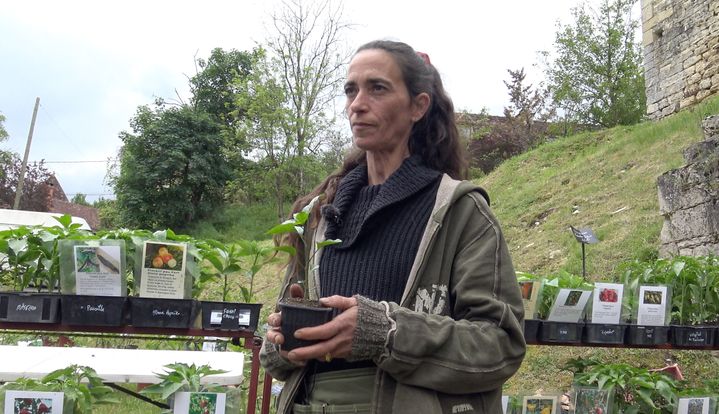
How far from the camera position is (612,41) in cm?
1973

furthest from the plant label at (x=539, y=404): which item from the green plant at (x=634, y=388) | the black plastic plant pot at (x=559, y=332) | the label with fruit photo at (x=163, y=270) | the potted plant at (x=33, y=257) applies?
the potted plant at (x=33, y=257)

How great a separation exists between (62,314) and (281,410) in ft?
2.74

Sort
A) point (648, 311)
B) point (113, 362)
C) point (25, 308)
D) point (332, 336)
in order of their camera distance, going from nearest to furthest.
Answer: point (332, 336), point (25, 308), point (648, 311), point (113, 362)

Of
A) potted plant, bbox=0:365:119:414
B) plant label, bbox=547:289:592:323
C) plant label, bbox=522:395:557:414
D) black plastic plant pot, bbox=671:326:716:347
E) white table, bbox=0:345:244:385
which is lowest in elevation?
white table, bbox=0:345:244:385

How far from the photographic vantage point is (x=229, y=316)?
208cm

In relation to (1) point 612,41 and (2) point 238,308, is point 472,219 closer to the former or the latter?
(2) point 238,308

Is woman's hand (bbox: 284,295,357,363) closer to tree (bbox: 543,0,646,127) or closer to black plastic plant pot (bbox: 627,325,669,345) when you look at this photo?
black plastic plant pot (bbox: 627,325,669,345)

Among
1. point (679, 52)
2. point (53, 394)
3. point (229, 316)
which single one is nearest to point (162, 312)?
point (229, 316)

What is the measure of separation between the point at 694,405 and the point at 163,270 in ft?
7.44

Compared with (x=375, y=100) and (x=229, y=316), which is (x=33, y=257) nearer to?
(x=229, y=316)

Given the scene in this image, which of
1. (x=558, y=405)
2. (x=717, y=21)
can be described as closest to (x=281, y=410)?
(x=558, y=405)

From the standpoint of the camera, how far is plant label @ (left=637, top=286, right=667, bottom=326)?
2758 mm

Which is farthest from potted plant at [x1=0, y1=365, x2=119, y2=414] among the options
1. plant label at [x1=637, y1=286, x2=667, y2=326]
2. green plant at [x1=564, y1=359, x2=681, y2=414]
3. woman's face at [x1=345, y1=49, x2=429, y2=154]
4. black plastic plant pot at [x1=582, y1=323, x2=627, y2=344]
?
plant label at [x1=637, y1=286, x2=667, y2=326]

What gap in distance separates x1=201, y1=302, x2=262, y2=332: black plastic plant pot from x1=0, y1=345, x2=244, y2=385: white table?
1.88 feet
